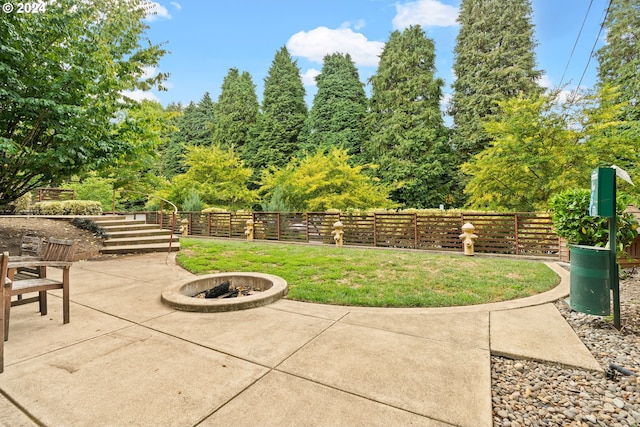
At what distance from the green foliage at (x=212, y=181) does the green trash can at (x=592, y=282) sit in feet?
55.6

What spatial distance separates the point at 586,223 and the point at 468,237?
4940 mm

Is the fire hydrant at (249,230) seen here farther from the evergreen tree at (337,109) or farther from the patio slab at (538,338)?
the evergreen tree at (337,109)

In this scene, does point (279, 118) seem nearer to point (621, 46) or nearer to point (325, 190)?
point (325, 190)

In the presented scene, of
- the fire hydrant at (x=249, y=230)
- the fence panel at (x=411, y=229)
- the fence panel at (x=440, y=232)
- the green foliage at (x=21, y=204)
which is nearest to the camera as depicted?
the fence panel at (x=411, y=229)

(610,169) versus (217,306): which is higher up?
(610,169)

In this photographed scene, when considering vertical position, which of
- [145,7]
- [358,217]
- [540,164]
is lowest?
[358,217]

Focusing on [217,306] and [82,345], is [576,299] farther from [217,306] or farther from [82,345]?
[82,345]

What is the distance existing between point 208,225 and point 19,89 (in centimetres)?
948

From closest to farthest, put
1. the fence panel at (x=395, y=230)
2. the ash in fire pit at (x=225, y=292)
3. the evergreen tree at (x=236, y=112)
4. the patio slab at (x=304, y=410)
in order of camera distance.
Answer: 1. the patio slab at (x=304, y=410)
2. the ash in fire pit at (x=225, y=292)
3. the fence panel at (x=395, y=230)
4. the evergreen tree at (x=236, y=112)

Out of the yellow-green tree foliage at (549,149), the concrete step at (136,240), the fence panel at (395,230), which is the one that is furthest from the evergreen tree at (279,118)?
the yellow-green tree foliage at (549,149)

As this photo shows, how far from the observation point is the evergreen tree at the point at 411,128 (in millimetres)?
20688

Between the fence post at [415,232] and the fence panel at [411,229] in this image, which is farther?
the fence post at [415,232]

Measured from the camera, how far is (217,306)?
354 cm

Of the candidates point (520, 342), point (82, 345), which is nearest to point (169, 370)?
point (82, 345)
